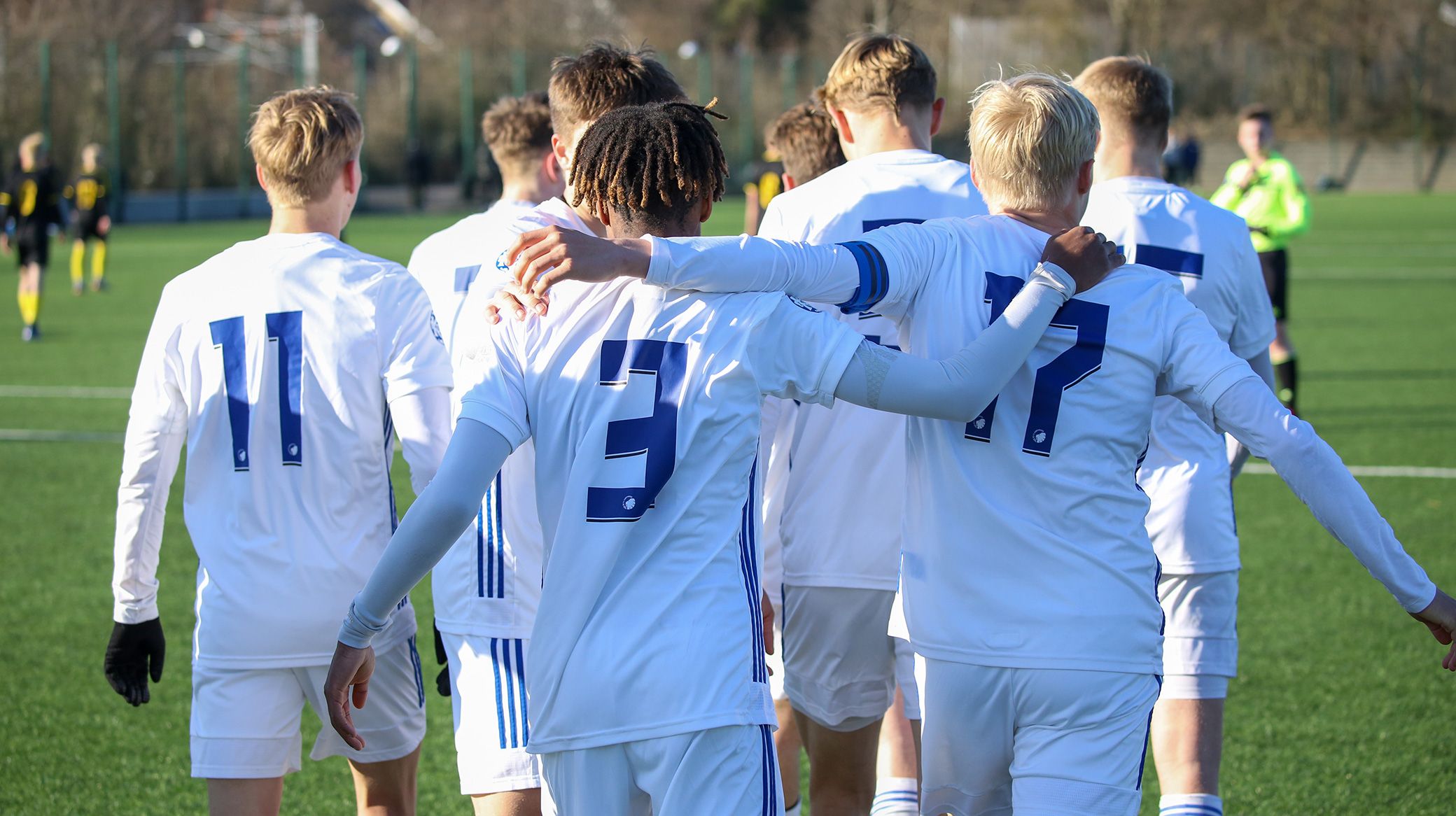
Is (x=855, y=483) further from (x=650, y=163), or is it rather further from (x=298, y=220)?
(x=298, y=220)

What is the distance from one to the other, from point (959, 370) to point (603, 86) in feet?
3.86

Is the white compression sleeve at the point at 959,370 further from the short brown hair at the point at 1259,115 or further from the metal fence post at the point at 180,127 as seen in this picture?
the metal fence post at the point at 180,127

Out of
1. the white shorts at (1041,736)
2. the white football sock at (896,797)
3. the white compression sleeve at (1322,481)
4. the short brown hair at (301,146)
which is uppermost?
the short brown hair at (301,146)

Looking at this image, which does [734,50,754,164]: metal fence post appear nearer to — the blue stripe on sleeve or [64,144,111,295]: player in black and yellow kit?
[64,144,111,295]: player in black and yellow kit

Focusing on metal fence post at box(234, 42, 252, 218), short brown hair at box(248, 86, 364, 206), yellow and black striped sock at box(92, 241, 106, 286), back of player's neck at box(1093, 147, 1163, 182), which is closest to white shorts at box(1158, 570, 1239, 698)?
back of player's neck at box(1093, 147, 1163, 182)

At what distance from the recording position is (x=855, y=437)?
3.51m

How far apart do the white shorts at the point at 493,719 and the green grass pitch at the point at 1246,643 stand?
1532mm

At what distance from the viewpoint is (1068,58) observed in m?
48.2

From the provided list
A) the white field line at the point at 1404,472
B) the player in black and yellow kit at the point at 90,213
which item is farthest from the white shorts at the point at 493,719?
the player in black and yellow kit at the point at 90,213

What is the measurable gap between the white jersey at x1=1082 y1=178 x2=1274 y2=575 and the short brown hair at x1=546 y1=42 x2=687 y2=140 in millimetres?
1386

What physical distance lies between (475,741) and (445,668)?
1.08 ft

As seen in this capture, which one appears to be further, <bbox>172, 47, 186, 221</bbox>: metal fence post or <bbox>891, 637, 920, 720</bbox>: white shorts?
<bbox>172, 47, 186, 221</bbox>: metal fence post

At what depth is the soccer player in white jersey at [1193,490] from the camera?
3637mm

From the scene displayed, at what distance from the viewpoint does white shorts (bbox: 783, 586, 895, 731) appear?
3.56m
